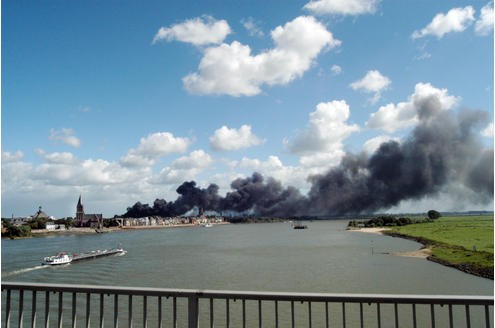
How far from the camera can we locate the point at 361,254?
2327 inches

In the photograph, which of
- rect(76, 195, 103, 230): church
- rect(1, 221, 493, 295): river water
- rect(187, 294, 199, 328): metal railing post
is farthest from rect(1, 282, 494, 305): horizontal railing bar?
rect(76, 195, 103, 230): church

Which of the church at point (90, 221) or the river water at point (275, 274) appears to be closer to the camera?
the river water at point (275, 274)

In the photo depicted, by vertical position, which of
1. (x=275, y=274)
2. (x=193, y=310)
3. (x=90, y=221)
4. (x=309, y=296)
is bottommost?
(x=275, y=274)

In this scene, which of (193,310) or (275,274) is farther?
(275,274)

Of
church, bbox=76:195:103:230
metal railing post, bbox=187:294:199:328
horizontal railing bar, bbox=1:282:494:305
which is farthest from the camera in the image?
church, bbox=76:195:103:230

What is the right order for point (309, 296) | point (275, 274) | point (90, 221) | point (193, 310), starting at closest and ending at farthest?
point (309, 296), point (193, 310), point (275, 274), point (90, 221)

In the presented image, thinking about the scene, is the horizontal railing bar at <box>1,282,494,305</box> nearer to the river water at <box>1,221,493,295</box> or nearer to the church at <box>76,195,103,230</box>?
the river water at <box>1,221,493,295</box>

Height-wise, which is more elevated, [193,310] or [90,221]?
[193,310]

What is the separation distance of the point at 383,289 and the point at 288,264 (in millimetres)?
17373

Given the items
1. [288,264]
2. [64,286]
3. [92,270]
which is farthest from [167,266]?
[64,286]

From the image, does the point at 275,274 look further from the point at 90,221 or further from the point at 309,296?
the point at 90,221

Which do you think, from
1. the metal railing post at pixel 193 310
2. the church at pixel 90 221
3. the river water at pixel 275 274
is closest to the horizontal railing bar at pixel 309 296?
the metal railing post at pixel 193 310

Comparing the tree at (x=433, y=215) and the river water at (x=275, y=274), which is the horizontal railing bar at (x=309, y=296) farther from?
the tree at (x=433, y=215)

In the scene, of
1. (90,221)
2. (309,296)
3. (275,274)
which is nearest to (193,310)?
(309,296)
